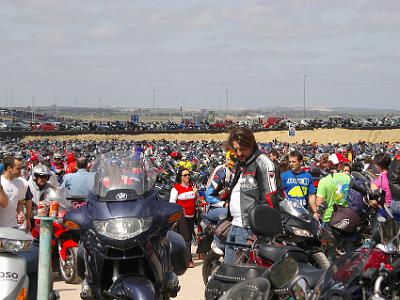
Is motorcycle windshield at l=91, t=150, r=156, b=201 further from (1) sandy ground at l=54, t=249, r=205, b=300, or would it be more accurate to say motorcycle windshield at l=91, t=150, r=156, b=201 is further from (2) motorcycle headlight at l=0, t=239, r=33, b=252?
(1) sandy ground at l=54, t=249, r=205, b=300

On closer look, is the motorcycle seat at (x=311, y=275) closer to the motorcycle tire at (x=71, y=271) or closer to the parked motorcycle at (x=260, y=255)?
the parked motorcycle at (x=260, y=255)

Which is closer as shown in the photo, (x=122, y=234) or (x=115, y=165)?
(x=122, y=234)

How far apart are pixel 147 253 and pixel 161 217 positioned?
279 mm

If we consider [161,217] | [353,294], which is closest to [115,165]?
[161,217]

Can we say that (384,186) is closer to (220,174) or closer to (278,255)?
(220,174)

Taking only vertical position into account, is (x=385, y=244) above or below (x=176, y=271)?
above

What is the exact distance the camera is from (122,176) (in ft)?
19.6

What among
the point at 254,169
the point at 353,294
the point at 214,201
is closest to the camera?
the point at 353,294

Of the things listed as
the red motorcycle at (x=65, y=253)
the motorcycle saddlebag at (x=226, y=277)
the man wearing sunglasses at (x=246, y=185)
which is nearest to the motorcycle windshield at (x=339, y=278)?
the motorcycle saddlebag at (x=226, y=277)

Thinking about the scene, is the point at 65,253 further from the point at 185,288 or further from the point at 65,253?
the point at 185,288

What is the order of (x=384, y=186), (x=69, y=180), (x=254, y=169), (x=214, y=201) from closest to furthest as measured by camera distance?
1. (x=254, y=169)
2. (x=214, y=201)
3. (x=384, y=186)
4. (x=69, y=180)

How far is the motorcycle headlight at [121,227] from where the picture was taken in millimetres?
5422

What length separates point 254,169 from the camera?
649 cm

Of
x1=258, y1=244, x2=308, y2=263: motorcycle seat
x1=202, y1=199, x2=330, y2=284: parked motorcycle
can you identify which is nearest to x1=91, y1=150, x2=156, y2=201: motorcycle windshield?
x1=258, y1=244, x2=308, y2=263: motorcycle seat
